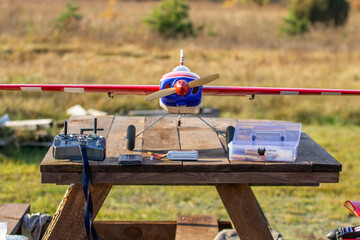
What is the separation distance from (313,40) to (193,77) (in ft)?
50.8

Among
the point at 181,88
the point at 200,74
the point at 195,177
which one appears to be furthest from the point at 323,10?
the point at 195,177

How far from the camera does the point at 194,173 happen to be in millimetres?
2850

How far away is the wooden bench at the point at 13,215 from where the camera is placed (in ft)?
12.6

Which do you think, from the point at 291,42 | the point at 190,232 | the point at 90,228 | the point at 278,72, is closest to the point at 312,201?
the point at 190,232

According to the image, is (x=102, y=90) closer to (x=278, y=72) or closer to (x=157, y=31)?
(x=278, y=72)

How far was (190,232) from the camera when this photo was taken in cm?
399

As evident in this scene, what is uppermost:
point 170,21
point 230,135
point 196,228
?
point 170,21

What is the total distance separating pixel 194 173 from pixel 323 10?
2235 cm

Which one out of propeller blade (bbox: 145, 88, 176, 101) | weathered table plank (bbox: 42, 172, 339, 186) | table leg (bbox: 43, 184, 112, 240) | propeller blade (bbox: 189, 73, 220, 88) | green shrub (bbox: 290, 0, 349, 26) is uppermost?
green shrub (bbox: 290, 0, 349, 26)

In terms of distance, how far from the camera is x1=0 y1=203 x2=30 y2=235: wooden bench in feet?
A: 12.6

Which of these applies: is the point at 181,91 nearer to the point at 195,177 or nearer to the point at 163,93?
the point at 163,93

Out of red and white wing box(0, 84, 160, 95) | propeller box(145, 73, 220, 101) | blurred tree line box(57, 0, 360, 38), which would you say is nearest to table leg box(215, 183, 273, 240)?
propeller box(145, 73, 220, 101)

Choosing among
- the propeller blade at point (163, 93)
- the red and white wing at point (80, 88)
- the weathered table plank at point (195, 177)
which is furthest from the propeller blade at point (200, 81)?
the weathered table plank at point (195, 177)

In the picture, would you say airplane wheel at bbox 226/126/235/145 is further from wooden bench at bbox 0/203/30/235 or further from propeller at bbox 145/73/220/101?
wooden bench at bbox 0/203/30/235
